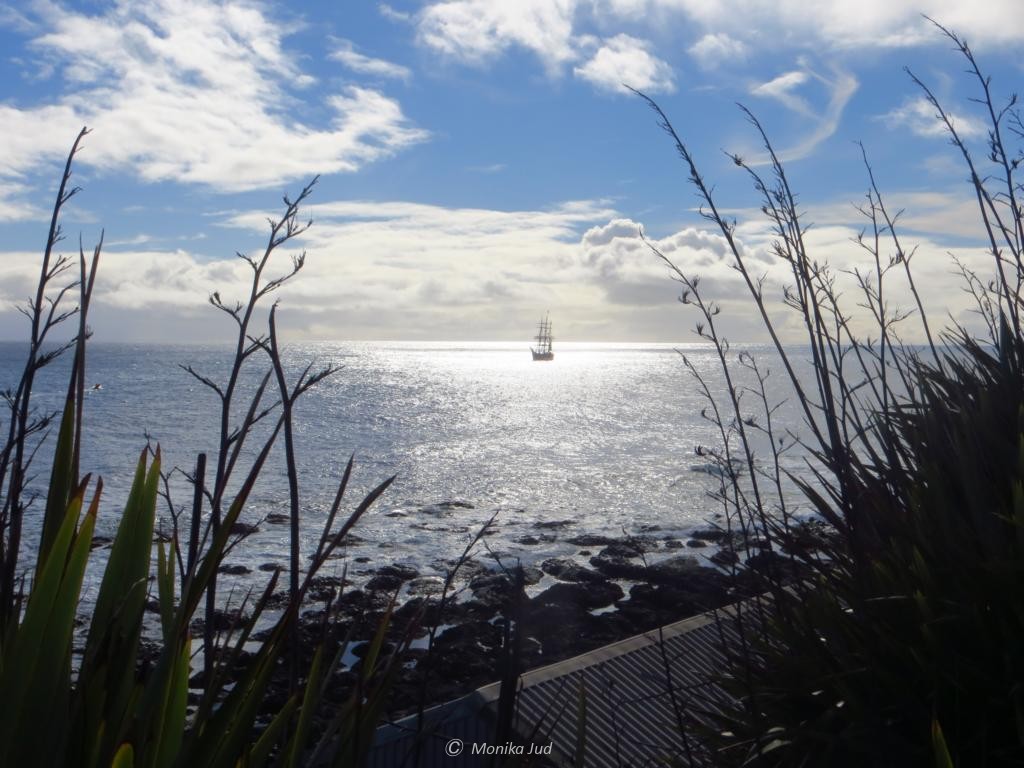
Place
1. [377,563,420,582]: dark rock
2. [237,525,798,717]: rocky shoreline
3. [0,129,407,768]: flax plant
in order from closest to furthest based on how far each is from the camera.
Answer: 1. [0,129,407,768]: flax plant
2. [237,525,798,717]: rocky shoreline
3. [377,563,420,582]: dark rock

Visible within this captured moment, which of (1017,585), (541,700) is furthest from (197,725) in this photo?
(541,700)

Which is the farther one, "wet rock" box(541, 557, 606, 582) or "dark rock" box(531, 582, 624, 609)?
"wet rock" box(541, 557, 606, 582)

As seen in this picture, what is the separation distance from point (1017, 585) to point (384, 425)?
2115 inches

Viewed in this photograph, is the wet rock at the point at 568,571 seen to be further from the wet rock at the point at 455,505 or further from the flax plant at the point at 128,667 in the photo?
the flax plant at the point at 128,667

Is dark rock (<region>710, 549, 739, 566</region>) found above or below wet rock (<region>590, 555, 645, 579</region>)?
above

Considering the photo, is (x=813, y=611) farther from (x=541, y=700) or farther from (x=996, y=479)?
(x=541, y=700)

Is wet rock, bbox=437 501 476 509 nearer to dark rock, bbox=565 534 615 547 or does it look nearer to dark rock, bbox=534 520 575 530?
dark rock, bbox=534 520 575 530

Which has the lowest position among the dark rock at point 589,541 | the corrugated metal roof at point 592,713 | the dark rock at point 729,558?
the dark rock at point 589,541

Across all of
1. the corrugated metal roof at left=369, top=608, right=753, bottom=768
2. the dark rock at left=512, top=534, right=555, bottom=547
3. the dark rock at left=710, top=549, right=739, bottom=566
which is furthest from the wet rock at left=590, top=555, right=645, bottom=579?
the dark rock at left=710, top=549, right=739, bottom=566

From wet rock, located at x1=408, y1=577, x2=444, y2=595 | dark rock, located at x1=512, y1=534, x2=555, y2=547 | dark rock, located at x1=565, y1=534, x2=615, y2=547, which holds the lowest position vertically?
wet rock, located at x1=408, y1=577, x2=444, y2=595

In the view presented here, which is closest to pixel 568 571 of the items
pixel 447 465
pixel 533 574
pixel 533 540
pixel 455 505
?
pixel 533 574

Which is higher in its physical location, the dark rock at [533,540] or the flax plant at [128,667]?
the flax plant at [128,667]

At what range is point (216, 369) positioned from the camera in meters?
126

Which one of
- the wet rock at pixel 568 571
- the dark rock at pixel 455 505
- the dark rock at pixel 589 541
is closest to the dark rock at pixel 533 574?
the wet rock at pixel 568 571
